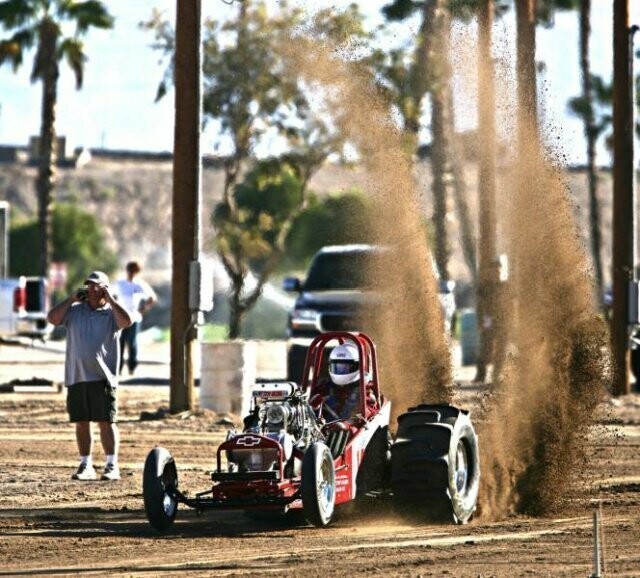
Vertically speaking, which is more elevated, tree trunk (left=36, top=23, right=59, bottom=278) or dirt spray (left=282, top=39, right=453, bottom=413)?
tree trunk (left=36, top=23, right=59, bottom=278)

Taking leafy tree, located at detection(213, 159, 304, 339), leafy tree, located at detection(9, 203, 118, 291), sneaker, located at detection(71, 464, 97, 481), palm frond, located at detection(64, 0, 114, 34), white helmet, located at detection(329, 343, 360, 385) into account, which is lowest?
sneaker, located at detection(71, 464, 97, 481)

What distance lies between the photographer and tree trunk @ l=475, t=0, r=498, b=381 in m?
25.2

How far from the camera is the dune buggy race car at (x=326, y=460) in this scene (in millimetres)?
13461

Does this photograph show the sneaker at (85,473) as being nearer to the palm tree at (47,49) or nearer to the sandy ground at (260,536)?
the sandy ground at (260,536)

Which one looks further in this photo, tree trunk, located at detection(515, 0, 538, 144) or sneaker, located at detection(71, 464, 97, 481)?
tree trunk, located at detection(515, 0, 538, 144)

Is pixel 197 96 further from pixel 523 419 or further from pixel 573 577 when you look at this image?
pixel 573 577

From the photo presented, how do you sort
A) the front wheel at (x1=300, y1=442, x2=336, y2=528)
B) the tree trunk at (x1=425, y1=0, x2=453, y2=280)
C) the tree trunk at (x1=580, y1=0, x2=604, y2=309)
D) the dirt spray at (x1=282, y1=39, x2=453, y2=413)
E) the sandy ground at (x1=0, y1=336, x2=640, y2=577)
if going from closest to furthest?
the sandy ground at (x1=0, y1=336, x2=640, y2=577), the front wheel at (x1=300, y1=442, x2=336, y2=528), the dirt spray at (x1=282, y1=39, x2=453, y2=413), the tree trunk at (x1=425, y1=0, x2=453, y2=280), the tree trunk at (x1=580, y1=0, x2=604, y2=309)

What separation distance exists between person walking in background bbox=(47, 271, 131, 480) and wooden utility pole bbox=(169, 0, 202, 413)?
305 inches

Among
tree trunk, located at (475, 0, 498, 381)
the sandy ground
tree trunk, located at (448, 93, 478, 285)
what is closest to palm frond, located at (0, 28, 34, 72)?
tree trunk, located at (448, 93, 478, 285)

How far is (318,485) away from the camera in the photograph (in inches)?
527

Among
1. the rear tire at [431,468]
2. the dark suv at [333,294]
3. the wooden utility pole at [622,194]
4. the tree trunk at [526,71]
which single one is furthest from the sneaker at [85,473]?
the wooden utility pole at [622,194]

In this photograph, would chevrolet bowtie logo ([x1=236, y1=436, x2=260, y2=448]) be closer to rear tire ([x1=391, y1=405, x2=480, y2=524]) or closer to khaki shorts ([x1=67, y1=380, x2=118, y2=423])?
rear tire ([x1=391, y1=405, x2=480, y2=524])

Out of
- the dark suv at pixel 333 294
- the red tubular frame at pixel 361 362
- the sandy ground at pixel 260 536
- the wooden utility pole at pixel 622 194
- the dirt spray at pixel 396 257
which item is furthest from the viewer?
the wooden utility pole at pixel 622 194

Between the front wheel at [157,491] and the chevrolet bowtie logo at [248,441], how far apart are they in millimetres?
603
